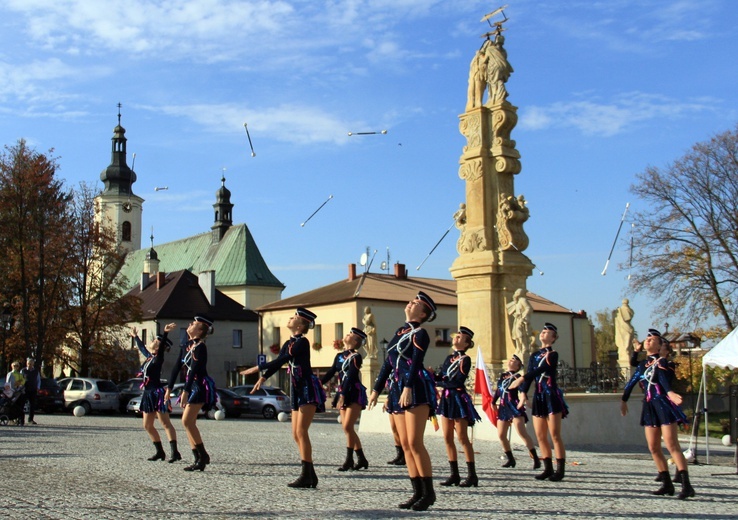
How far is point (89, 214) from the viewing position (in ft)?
145

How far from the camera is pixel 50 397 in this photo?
33.9 m

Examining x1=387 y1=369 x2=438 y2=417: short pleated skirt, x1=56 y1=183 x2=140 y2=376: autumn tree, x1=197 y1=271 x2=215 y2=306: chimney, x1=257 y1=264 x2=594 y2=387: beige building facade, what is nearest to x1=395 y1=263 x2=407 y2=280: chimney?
x1=257 y1=264 x2=594 y2=387: beige building facade

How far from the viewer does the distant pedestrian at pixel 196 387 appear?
11180 millimetres

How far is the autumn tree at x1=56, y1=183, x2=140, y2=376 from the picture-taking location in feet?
141

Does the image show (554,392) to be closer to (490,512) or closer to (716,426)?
(490,512)

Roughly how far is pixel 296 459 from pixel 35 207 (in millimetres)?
29274

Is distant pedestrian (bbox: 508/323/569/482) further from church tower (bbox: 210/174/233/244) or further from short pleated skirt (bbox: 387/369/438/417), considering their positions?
church tower (bbox: 210/174/233/244)

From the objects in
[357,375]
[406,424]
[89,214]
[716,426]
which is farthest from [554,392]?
[89,214]

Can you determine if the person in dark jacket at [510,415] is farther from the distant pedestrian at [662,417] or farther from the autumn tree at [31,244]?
the autumn tree at [31,244]

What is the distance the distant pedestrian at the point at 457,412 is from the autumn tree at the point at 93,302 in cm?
3430

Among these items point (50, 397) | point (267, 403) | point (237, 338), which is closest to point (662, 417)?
point (267, 403)

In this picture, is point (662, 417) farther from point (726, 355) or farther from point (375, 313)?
point (375, 313)

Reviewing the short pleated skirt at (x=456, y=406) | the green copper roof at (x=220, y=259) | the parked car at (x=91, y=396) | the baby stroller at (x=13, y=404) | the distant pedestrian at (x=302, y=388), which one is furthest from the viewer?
the green copper roof at (x=220, y=259)

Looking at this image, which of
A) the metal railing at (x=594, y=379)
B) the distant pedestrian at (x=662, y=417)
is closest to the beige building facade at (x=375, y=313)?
the metal railing at (x=594, y=379)
